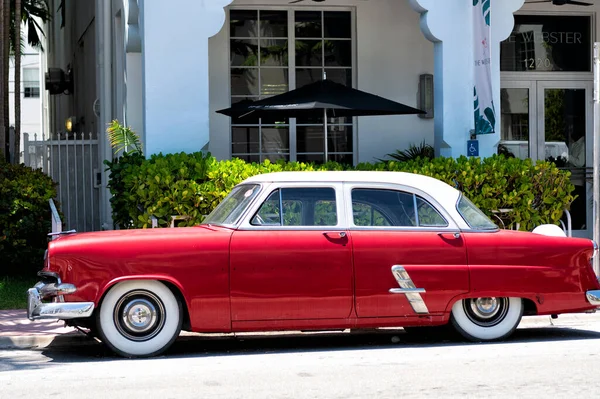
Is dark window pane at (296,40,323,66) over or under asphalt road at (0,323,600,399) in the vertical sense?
over

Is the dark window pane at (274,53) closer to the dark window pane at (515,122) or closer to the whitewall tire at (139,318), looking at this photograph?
the dark window pane at (515,122)

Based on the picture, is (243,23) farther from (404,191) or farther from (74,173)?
(404,191)

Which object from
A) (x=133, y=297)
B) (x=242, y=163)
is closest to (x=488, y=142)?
(x=242, y=163)

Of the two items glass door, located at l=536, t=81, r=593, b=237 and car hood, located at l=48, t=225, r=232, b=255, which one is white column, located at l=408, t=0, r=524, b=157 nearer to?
glass door, located at l=536, t=81, r=593, b=237

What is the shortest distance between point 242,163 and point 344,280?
13.9 ft

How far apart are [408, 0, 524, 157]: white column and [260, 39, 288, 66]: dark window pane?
2965 millimetres

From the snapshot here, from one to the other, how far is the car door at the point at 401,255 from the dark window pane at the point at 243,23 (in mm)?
7388

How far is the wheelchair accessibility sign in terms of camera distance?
44.6 ft

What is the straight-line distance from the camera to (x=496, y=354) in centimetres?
858

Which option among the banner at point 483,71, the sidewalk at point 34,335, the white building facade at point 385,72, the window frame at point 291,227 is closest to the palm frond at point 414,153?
the white building facade at point 385,72

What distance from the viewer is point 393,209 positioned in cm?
915

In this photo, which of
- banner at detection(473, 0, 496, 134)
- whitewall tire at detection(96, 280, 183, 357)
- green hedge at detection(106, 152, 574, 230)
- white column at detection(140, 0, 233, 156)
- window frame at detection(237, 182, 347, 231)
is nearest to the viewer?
whitewall tire at detection(96, 280, 183, 357)

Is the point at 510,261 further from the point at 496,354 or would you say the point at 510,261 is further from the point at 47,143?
the point at 47,143

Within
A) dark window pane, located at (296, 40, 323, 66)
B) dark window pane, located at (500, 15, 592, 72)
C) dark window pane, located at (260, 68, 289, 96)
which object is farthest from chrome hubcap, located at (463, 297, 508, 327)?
dark window pane, located at (500, 15, 592, 72)
